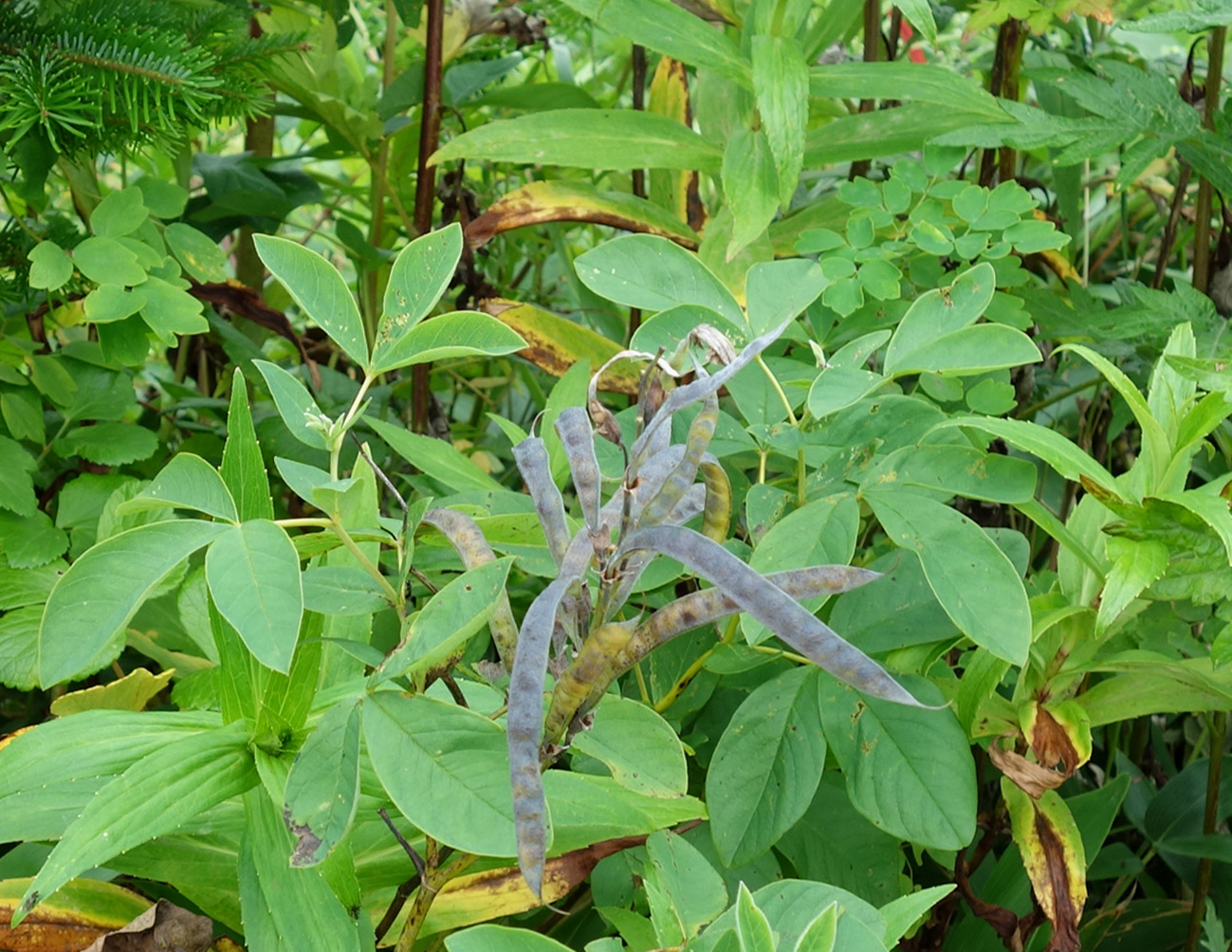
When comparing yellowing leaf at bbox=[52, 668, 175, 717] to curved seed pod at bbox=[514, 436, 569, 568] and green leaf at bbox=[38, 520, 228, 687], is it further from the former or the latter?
curved seed pod at bbox=[514, 436, 569, 568]

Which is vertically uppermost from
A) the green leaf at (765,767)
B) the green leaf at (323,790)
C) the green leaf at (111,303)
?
the green leaf at (111,303)

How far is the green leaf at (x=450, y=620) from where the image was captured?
0.43m

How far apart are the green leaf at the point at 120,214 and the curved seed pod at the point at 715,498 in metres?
0.61

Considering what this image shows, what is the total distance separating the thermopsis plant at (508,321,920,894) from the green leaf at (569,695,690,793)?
0.03 metres

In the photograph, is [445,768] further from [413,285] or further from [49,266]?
[49,266]

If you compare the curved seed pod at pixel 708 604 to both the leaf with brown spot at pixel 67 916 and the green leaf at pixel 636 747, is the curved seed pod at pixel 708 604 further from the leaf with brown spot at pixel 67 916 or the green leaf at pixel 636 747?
the leaf with brown spot at pixel 67 916

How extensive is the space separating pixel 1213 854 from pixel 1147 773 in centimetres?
27

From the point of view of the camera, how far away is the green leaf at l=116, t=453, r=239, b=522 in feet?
1.64

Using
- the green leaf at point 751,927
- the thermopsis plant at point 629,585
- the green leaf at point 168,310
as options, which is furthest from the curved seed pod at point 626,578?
the green leaf at point 168,310

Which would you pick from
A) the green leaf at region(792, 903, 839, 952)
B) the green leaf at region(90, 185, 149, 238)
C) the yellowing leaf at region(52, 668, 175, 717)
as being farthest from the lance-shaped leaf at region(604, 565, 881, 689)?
the green leaf at region(90, 185, 149, 238)

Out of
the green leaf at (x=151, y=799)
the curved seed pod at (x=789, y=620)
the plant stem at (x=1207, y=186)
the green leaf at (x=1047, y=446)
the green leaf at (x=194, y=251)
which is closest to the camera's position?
the curved seed pod at (x=789, y=620)

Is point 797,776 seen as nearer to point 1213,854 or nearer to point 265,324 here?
point 1213,854

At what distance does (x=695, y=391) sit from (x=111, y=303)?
609 millimetres

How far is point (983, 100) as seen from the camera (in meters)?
0.95
